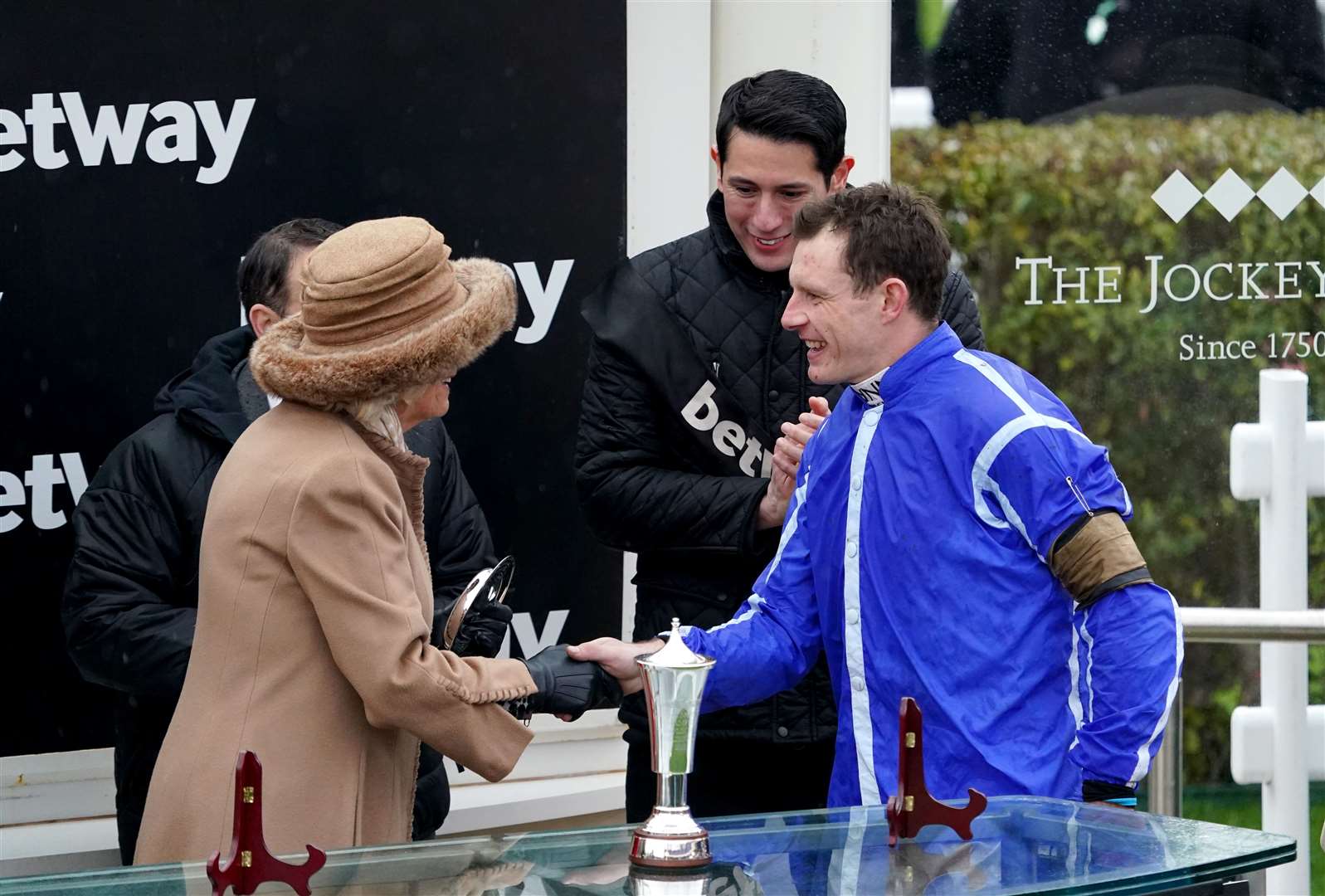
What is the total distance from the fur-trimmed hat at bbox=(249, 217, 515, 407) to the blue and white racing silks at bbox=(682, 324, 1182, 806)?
74 cm

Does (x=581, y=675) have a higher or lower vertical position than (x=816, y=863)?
higher

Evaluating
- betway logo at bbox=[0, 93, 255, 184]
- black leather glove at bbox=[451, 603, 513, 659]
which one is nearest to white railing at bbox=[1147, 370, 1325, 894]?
black leather glove at bbox=[451, 603, 513, 659]

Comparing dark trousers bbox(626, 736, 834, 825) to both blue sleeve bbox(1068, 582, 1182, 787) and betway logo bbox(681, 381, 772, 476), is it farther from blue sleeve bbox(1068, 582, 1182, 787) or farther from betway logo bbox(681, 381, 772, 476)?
blue sleeve bbox(1068, 582, 1182, 787)

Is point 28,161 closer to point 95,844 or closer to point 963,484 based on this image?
point 95,844

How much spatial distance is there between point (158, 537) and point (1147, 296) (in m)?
3.03

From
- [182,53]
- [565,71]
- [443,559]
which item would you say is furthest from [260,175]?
[443,559]

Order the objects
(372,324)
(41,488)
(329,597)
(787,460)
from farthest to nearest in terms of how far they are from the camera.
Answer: (41,488) → (787,460) → (372,324) → (329,597)

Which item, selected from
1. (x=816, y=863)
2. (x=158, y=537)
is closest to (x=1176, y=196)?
(x=158, y=537)

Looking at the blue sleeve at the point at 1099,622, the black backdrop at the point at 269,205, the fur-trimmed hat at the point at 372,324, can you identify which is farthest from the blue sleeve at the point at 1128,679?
the black backdrop at the point at 269,205

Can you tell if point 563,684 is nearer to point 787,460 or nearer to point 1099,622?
point 787,460

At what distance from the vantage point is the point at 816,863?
2.39 m

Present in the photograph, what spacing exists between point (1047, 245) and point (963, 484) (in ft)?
8.63

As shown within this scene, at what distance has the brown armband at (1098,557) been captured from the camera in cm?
276

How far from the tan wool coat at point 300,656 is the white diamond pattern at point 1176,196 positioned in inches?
129
